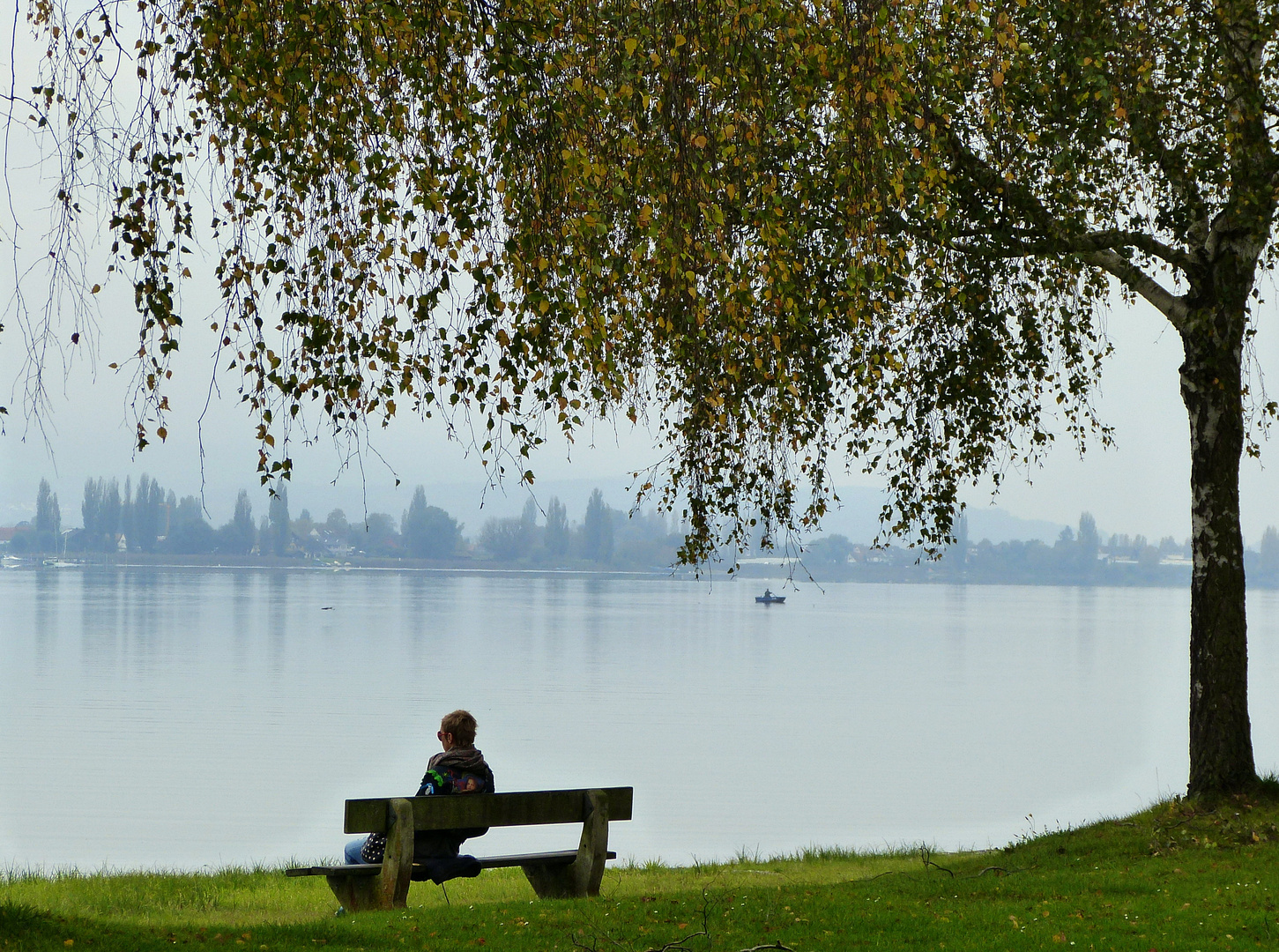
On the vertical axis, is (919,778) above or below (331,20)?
below

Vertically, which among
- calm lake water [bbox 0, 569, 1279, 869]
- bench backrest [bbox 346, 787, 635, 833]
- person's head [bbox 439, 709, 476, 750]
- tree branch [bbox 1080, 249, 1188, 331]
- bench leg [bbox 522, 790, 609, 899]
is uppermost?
tree branch [bbox 1080, 249, 1188, 331]

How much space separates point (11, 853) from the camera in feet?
60.4

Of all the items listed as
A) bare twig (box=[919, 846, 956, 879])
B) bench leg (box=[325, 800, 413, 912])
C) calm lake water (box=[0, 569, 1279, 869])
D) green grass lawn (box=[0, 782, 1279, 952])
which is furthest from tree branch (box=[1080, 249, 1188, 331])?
bench leg (box=[325, 800, 413, 912])

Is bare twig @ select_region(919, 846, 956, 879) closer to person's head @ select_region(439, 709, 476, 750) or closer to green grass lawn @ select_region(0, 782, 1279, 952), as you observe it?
green grass lawn @ select_region(0, 782, 1279, 952)

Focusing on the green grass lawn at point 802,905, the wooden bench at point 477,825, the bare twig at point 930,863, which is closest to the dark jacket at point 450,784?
the wooden bench at point 477,825

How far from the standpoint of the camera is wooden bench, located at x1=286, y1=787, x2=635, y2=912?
7469 millimetres

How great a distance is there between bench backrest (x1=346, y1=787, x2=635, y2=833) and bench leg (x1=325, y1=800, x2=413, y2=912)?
0.20 ft

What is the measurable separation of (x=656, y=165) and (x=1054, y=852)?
7.62m

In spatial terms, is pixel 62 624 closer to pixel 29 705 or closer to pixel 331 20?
pixel 29 705

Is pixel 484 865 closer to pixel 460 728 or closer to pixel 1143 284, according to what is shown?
pixel 460 728

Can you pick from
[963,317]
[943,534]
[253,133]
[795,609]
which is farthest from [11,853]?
[795,609]

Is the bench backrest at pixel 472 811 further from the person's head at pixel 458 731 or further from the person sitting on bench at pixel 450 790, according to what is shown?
the person's head at pixel 458 731

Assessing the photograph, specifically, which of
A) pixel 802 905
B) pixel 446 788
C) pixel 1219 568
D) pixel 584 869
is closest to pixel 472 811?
pixel 446 788

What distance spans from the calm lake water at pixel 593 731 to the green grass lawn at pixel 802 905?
4.27m
